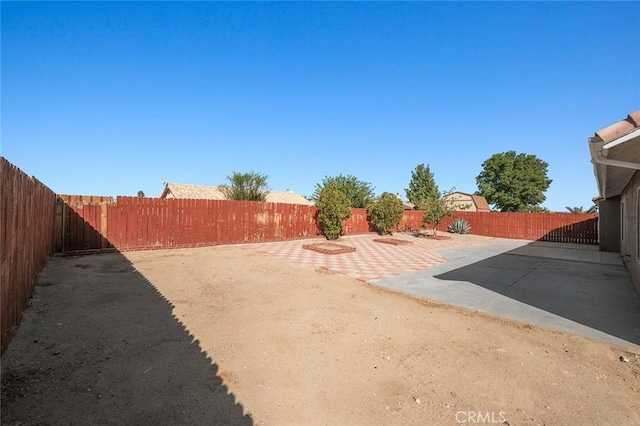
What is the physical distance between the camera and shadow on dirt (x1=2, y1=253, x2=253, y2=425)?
2.26 meters

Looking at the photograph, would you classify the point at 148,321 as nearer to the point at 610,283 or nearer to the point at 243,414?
the point at 243,414

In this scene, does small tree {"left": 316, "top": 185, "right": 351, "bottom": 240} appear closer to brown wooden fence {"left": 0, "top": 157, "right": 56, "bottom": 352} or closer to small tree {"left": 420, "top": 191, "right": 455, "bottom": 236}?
small tree {"left": 420, "top": 191, "right": 455, "bottom": 236}

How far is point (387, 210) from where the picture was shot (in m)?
18.0

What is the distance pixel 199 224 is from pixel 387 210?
414 inches

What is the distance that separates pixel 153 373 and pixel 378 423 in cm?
207

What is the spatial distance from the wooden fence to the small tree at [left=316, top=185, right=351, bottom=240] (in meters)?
1.29

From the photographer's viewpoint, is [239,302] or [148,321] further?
[239,302]

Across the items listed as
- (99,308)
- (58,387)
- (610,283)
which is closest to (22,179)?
(99,308)

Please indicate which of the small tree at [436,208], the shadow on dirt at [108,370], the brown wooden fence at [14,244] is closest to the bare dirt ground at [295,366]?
the shadow on dirt at [108,370]

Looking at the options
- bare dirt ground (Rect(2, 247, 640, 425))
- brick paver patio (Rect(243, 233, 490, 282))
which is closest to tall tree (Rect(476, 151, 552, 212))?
brick paver patio (Rect(243, 233, 490, 282))

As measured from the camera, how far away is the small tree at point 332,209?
15344 mm

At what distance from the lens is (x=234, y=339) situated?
12.1ft

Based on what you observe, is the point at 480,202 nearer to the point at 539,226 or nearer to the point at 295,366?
the point at 539,226

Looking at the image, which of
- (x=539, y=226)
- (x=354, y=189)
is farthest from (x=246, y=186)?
(x=539, y=226)
